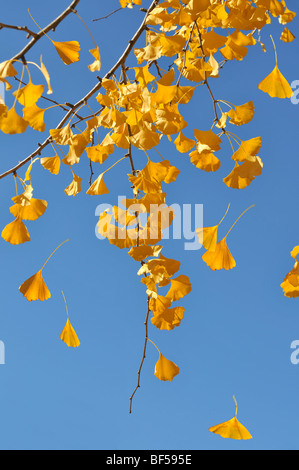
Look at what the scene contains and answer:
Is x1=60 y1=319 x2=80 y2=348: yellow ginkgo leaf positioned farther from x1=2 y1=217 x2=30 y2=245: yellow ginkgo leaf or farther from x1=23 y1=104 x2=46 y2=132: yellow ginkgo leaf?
x1=23 y1=104 x2=46 y2=132: yellow ginkgo leaf

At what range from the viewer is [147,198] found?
904 millimetres

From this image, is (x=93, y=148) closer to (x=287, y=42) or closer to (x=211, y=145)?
(x=211, y=145)

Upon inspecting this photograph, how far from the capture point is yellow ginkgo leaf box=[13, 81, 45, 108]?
808 millimetres

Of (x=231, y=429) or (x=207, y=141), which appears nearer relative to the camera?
(x=207, y=141)

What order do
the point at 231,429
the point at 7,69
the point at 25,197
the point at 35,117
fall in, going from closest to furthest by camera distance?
the point at 7,69 → the point at 35,117 → the point at 25,197 → the point at 231,429

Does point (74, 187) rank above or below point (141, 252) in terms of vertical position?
above

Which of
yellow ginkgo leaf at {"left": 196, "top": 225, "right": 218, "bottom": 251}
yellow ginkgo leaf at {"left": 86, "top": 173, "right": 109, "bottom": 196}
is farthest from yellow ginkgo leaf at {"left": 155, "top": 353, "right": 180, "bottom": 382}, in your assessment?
yellow ginkgo leaf at {"left": 86, "top": 173, "right": 109, "bottom": 196}

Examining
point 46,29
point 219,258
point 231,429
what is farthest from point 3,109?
point 231,429

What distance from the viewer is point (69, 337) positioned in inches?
42.3

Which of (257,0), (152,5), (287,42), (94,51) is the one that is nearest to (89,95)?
(94,51)

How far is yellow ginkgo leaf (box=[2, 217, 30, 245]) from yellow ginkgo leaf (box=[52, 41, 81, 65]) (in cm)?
31

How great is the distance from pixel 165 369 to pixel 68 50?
64cm

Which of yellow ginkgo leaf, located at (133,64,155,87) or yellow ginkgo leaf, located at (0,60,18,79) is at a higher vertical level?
yellow ginkgo leaf, located at (133,64,155,87)

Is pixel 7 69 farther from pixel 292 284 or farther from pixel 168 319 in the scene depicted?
pixel 292 284
